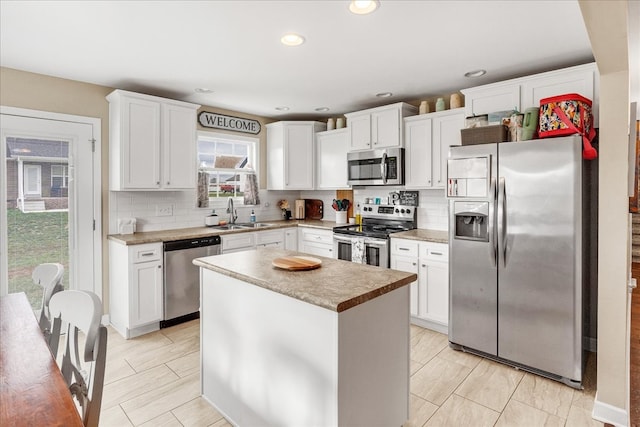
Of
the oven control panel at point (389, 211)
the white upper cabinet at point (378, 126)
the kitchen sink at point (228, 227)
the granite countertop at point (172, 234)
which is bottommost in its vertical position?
the granite countertop at point (172, 234)

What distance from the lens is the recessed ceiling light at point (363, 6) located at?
210cm

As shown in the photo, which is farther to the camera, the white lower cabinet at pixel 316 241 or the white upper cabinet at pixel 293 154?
the white upper cabinet at pixel 293 154

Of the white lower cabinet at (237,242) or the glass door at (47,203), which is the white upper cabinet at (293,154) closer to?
the white lower cabinet at (237,242)

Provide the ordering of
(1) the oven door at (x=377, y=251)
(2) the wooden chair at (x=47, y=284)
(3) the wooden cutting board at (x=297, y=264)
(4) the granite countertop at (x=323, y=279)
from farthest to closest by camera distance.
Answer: (1) the oven door at (x=377, y=251)
(3) the wooden cutting board at (x=297, y=264)
(2) the wooden chair at (x=47, y=284)
(4) the granite countertop at (x=323, y=279)

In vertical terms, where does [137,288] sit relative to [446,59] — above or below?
below

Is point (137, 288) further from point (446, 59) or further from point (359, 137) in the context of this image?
point (446, 59)

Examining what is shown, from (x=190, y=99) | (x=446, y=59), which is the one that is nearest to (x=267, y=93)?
(x=190, y=99)

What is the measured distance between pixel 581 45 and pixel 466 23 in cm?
103

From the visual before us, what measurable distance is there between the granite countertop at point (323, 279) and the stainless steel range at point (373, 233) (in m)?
1.60

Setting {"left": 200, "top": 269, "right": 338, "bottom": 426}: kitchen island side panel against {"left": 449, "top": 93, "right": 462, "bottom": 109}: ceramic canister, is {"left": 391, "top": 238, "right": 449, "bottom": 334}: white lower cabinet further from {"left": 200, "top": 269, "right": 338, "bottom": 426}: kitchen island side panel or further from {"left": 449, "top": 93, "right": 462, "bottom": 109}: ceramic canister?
{"left": 200, "top": 269, "right": 338, "bottom": 426}: kitchen island side panel

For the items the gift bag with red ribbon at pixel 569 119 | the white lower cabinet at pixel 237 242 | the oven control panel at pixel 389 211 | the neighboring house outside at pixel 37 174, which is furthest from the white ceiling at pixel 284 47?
the white lower cabinet at pixel 237 242

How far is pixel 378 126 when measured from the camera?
420 centimetres

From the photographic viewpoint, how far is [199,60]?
3.02 m

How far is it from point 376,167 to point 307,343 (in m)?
2.88
